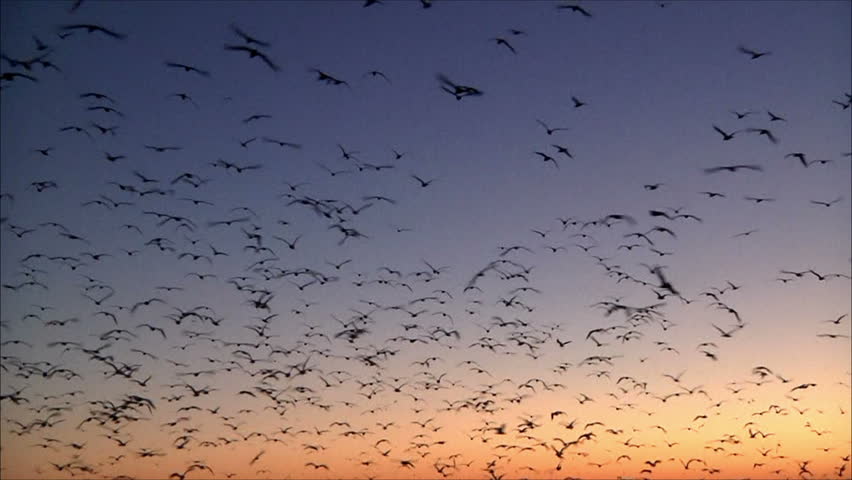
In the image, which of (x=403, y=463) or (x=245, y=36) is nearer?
(x=245, y=36)

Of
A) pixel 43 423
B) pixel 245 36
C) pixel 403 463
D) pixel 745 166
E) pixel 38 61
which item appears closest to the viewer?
pixel 38 61

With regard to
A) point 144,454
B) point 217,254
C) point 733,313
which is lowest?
point 144,454

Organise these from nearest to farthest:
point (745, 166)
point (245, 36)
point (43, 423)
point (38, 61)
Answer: point (38, 61), point (245, 36), point (745, 166), point (43, 423)

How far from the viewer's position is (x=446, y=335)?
35.5 metres

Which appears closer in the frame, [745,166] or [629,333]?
[745,166]

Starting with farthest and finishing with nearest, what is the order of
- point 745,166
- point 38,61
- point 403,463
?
point 403,463 → point 745,166 → point 38,61

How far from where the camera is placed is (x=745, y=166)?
2773 cm

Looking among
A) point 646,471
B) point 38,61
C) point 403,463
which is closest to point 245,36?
point 38,61

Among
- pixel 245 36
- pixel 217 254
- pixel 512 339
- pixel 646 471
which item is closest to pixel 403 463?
pixel 512 339

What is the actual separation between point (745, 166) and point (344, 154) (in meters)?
12.6

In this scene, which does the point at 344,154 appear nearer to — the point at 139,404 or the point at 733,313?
the point at 139,404

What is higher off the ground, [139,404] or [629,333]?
[629,333]

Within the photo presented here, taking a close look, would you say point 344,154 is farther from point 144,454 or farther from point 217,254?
point 144,454

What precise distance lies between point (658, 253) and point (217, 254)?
16.1 meters
